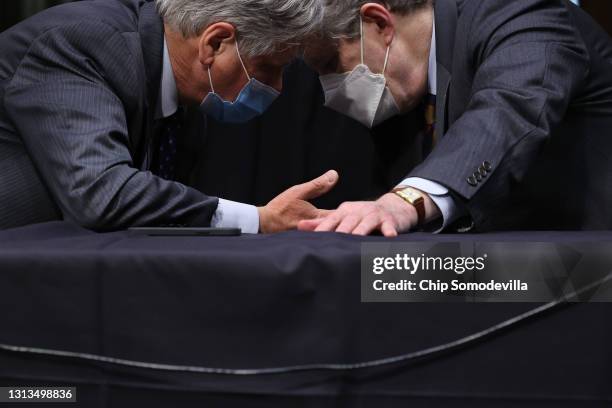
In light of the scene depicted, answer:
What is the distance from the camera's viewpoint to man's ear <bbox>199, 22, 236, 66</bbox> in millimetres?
1588

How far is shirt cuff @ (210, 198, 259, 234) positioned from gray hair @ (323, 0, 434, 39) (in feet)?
1.73

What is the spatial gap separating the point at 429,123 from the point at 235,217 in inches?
25.0

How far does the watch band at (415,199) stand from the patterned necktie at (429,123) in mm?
509

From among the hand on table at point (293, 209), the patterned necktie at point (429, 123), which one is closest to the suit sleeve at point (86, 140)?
the hand on table at point (293, 209)

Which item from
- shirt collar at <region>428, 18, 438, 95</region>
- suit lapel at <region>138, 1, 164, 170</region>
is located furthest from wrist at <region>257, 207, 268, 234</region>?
shirt collar at <region>428, 18, 438, 95</region>

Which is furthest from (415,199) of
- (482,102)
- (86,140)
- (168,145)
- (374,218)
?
(168,145)

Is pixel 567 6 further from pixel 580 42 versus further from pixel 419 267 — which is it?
pixel 419 267

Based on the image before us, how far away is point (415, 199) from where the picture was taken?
126 centimetres

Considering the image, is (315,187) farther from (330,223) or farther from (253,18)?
(253,18)

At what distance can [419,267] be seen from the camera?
0.90 m

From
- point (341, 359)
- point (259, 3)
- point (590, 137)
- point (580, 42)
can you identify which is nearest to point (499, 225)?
point (590, 137)

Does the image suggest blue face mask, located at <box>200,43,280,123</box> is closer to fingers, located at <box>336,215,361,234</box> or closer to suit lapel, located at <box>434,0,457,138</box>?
suit lapel, located at <box>434,0,457,138</box>

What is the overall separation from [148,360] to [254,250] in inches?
6.6

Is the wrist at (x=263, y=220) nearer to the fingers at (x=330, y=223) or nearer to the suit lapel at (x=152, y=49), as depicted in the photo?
the fingers at (x=330, y=223)
